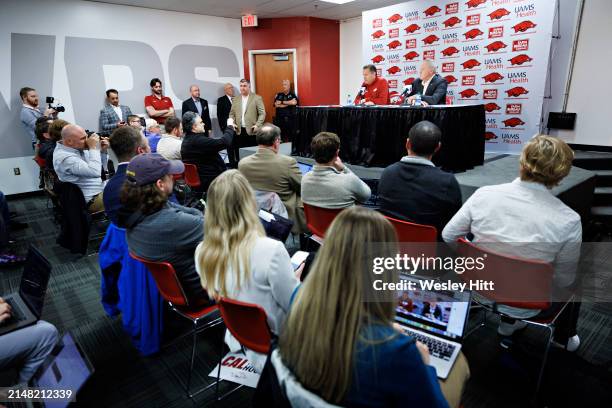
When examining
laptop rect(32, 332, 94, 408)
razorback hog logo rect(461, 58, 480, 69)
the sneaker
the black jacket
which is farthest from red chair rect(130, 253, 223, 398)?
razorback hog logo rect(461, 58, 480, 69)

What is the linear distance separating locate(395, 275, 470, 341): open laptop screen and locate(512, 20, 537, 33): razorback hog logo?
521 cm

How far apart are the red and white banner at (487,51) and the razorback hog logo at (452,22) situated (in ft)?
0.05

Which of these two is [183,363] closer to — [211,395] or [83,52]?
[211,395]

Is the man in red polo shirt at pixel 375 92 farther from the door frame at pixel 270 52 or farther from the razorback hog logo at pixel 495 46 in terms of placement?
the door frame at pixel 270 52

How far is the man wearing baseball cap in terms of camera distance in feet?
5.82

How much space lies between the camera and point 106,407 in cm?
186

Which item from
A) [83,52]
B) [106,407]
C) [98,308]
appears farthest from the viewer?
[83,52]

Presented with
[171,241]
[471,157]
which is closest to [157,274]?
[171,241]

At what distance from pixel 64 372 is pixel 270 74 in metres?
7.59

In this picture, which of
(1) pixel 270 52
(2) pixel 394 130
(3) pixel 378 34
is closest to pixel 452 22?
(3) pixel 378 34

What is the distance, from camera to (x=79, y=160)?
3330mm

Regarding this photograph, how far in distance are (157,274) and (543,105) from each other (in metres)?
5.74

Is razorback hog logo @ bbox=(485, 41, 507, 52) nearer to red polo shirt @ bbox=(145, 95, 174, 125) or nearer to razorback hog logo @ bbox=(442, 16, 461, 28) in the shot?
razorback hog logo @ bbox=(442, 16, 461, 28)

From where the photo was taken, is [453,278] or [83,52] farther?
[83,52]
